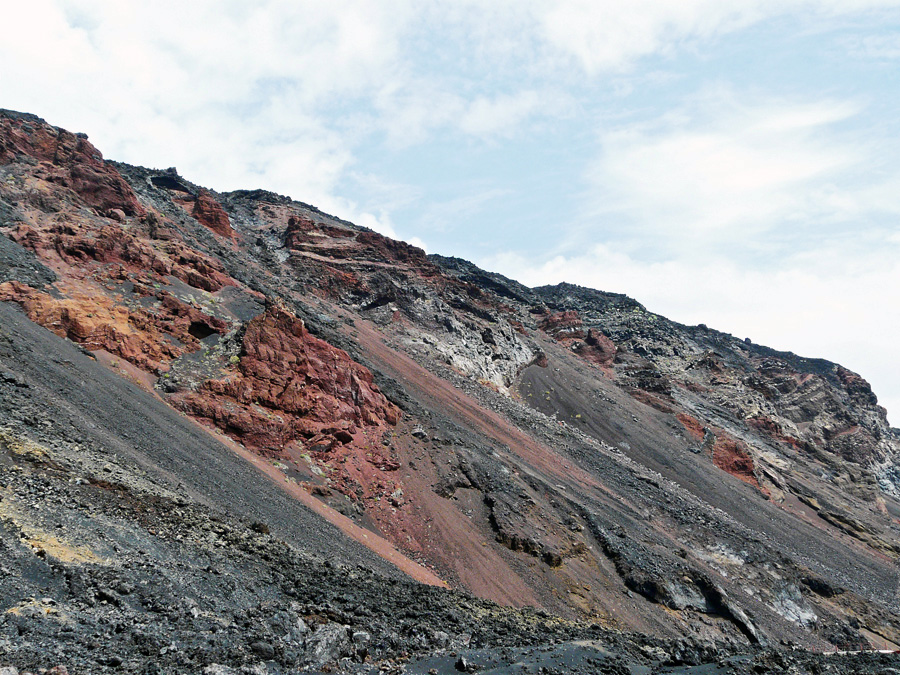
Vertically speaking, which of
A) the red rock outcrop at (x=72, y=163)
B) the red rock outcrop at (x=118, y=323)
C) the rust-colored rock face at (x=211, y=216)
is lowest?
the red rock outcrop at (x=118, y=323)

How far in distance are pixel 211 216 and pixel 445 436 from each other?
43.2 meters

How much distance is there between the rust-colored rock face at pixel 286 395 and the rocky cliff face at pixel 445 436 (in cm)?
10

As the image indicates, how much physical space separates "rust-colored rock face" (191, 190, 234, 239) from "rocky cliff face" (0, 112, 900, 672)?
232mm

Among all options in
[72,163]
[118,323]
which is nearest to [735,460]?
[118,323]

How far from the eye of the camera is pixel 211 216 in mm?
53844

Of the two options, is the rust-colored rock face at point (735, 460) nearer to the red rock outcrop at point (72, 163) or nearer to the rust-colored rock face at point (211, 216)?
the red rock outcrop at point (72, 163)

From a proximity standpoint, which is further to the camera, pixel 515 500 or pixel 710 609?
pixel 515 500

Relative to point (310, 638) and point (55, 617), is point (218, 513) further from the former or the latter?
point (55, 617)

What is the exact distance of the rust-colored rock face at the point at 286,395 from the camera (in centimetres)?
1994

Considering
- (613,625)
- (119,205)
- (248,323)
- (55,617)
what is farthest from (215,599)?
(119,205)

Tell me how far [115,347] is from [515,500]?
64.0ft

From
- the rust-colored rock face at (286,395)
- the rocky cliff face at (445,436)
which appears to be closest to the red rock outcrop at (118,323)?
the rocky cliff face at (445,436)

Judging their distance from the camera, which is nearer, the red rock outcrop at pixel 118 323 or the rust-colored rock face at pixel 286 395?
the red rock outcrop at pixel 118 323

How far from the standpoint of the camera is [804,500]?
41.4m
